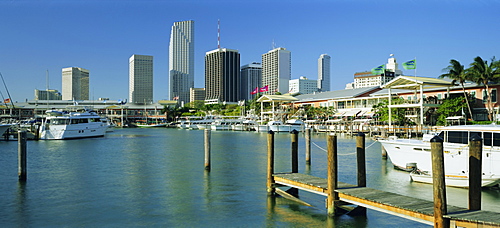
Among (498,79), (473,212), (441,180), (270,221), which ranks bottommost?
(270,221)

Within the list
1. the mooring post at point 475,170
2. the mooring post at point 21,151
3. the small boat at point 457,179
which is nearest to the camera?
the mooring post at point 475,170

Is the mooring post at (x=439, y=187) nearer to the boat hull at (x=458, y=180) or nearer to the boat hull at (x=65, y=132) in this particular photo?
the boat hull at (x=458, y=180)

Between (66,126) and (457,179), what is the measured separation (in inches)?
2371

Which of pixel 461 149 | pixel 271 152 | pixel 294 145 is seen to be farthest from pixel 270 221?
pixel 461 149

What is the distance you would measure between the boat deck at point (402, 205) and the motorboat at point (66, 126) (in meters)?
56.2

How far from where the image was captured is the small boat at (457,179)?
20569mm

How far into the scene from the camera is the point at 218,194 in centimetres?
2178

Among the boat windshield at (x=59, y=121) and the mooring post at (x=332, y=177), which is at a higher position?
the boat windshield at (x=59, y=121)

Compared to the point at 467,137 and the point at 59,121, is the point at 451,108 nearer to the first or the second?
the point at 467,137

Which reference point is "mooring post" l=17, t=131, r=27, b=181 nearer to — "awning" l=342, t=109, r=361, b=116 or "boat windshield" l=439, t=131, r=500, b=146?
"boat windshield" l=439, t=131, r=500, b=146

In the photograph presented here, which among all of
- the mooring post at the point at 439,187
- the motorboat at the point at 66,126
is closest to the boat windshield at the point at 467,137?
the mooring post at the point at 439,187

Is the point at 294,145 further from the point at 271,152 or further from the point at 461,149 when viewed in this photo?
the point at 461,149

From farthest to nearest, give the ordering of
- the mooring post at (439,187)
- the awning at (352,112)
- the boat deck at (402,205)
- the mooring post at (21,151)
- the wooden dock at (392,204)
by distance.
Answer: the awning at (352,112) → the mooring post at (21,151) → the mooring post at (439,187) → the wooden dock at (392,204) → the boat deck at (402,205)

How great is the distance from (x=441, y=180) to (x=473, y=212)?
1.72m
